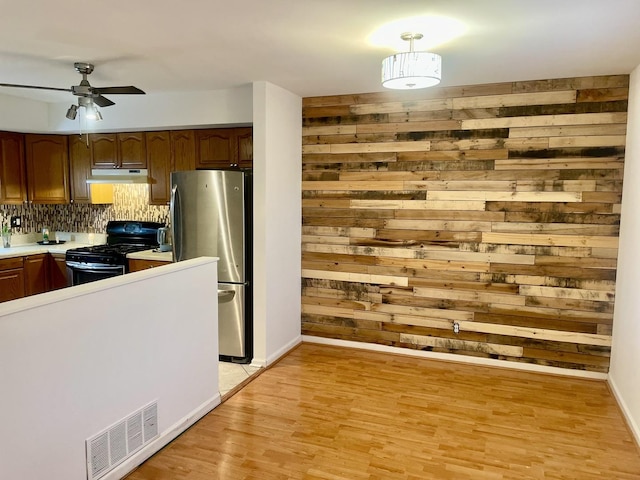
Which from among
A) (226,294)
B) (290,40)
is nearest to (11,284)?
(226,294)

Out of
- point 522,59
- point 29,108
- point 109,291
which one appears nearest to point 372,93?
point 522,59

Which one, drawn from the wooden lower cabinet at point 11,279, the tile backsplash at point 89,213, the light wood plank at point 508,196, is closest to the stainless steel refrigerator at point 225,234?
the tile backsplash at point 89,213

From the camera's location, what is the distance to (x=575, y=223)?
3.82 metres

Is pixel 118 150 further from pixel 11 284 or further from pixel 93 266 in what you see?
pixel 11 284

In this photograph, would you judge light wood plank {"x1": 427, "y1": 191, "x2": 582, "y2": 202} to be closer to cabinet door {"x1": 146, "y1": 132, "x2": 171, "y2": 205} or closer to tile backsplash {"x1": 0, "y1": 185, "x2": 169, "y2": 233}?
cabinet door {"x1": 146, "y1": 132, "x2": 171, "y2": 205}

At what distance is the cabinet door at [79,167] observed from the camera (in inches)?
208

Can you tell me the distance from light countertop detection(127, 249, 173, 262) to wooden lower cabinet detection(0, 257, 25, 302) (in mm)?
1303

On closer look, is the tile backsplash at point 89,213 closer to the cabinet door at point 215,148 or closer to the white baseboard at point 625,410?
the cabinet door at point 215,148

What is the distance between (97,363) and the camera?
2.32m

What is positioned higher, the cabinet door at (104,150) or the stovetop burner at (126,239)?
the cabinet door at (104,150)

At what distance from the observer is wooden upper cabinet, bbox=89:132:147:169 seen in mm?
5004

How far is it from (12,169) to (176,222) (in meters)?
2.36

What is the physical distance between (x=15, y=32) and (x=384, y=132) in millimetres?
2864

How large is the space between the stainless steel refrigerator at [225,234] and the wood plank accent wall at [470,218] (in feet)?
2.61
